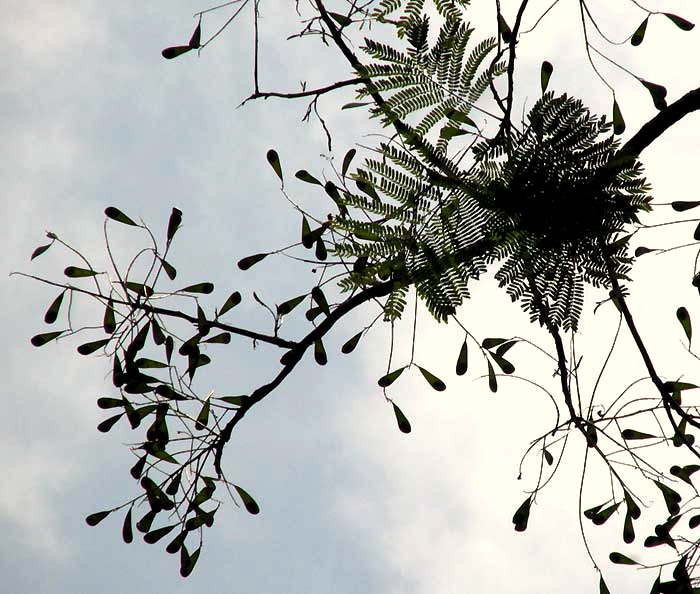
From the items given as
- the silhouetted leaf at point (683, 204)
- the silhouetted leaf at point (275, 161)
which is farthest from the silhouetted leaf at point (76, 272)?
the silhouetted leaf at point (683, 204)

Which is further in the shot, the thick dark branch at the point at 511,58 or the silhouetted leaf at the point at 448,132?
the thick dark branch at the point at 511,58

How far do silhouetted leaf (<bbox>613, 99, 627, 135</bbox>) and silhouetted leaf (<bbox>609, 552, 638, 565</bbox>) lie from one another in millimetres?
1029

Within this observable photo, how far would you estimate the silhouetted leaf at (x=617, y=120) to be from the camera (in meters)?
1.63

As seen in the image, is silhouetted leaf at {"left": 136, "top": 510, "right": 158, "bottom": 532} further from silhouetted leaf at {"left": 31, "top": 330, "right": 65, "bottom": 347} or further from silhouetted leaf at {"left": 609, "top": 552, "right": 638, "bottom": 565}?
silhouetted leaf at {"left": 609, "top": 552, "right": 638, "bottom": 565}

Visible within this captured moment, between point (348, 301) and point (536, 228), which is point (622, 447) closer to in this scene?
point (536, 228)

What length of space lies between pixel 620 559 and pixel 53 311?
1527mm

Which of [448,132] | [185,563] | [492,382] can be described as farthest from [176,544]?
[448,132]

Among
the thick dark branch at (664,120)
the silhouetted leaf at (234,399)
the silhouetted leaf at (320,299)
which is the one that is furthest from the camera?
the silhouetted leaf at (234,399)

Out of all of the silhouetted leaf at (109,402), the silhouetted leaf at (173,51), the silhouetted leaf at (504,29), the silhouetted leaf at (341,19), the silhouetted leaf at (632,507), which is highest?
the silhouetted leaf at (341,19)

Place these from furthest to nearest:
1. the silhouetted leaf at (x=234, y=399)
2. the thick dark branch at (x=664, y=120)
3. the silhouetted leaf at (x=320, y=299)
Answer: the silhouetted leaf at (x=234, y=399) < the silhouetted leaf at (x=320, y=299) < the thick dark branch at (x=664, y=120)

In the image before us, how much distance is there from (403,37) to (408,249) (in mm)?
541

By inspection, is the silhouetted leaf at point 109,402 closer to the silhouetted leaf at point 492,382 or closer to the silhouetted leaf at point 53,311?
the silhouetted leaf at point 53,311

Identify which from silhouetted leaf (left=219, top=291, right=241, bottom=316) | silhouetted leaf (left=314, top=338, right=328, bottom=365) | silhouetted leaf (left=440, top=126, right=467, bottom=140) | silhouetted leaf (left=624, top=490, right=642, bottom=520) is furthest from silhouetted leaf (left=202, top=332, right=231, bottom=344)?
silhouetted leaf (left=624, top=490, right=642, bottom=520)

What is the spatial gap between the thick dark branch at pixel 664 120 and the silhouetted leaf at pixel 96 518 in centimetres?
155
